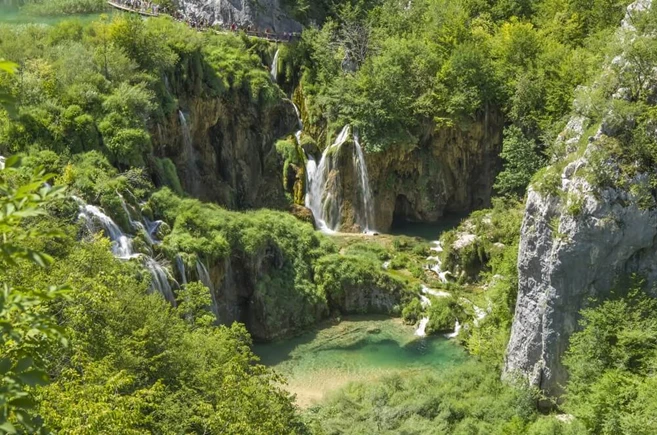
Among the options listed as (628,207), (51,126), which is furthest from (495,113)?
(51,126)

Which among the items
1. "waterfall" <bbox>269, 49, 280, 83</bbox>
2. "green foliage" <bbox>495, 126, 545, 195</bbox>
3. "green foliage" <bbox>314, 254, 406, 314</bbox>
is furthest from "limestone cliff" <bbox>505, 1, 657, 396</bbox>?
"waterfall" <bbox>269, 49, 280, 83</bbox>

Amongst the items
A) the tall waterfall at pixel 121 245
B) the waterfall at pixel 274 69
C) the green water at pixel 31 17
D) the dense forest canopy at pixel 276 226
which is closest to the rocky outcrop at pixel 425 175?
the dense forest canopy at pixel 276 226

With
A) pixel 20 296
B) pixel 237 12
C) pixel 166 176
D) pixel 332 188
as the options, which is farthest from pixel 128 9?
pixel 20 296

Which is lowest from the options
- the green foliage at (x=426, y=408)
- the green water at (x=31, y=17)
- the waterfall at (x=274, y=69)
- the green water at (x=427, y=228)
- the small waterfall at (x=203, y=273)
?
the green foliage at (x=426, y=408)

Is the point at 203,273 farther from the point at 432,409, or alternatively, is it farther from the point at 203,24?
the point at 203,24

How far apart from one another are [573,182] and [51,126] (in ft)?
55.1

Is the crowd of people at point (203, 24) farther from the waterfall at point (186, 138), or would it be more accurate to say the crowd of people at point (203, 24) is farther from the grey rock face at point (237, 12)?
the waterfall at point (186, 138)

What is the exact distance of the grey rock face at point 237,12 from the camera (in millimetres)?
42031

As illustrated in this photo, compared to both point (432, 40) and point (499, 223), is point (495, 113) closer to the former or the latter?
point (432, 40)

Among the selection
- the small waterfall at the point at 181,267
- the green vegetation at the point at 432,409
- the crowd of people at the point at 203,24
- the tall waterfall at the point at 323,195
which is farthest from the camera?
the crowd of people at the point at 203,24

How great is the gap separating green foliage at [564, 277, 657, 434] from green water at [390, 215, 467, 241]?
1668 centimetres

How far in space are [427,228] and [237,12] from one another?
1871 cm

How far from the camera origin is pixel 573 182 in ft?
60.2

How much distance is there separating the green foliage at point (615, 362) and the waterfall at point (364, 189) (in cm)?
1780
